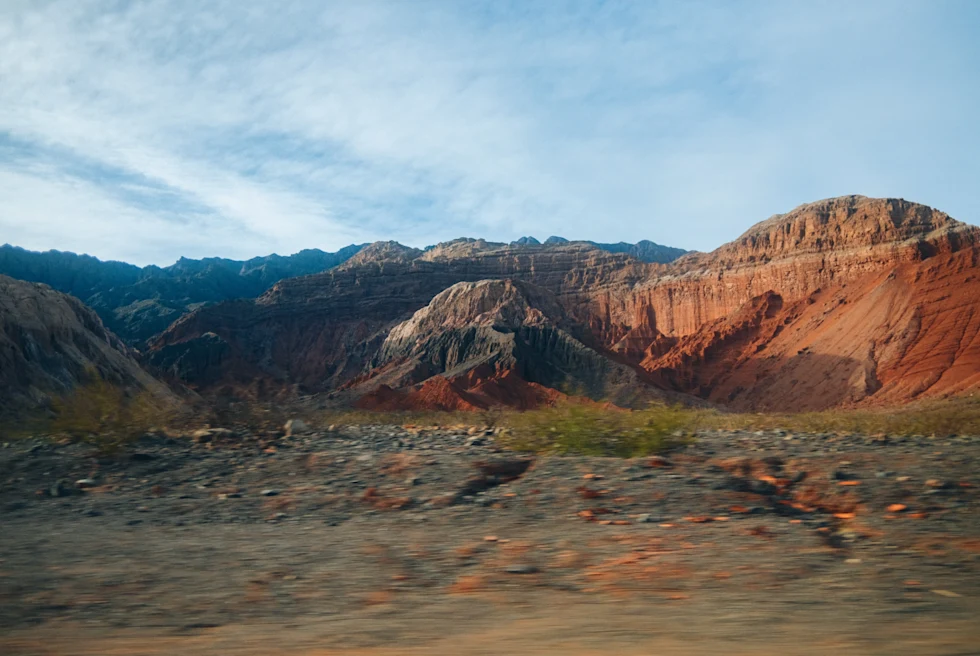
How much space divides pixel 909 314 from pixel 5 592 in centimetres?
6815

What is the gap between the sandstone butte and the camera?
57438 millimetres

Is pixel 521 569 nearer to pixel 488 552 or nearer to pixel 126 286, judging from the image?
pixel 488 552

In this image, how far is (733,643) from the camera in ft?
11.9

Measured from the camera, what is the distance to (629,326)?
338ft

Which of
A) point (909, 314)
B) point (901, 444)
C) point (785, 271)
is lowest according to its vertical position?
point (901, 444)

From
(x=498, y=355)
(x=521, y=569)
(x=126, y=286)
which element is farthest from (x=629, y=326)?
(x=126, y=286)

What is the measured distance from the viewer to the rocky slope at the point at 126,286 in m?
136

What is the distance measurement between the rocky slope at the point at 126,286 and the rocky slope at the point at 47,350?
84.6 m

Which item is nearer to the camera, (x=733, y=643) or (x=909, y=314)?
(x=733, y=643)

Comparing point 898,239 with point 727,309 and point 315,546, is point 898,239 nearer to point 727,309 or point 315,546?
point 727,309

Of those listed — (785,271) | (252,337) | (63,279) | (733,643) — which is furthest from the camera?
(63,279)

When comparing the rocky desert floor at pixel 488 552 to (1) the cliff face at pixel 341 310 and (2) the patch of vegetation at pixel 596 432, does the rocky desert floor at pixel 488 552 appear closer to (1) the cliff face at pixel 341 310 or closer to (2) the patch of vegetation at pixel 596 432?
(2) the patch of vegetation at pixel 596 432

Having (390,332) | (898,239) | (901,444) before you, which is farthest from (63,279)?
(901,444)

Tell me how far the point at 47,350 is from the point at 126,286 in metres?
136
